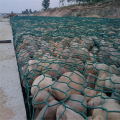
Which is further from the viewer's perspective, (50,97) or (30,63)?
(30,63)

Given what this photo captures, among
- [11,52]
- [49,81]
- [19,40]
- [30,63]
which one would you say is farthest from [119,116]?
[19,40]

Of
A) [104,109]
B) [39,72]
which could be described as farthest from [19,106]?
[104,109]

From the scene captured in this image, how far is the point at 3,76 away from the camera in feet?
3.52

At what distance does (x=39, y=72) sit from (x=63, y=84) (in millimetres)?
291

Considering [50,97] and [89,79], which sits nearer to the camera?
[50,97]

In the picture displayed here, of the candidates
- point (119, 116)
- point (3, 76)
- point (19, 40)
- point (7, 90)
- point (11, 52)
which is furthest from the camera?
point (19, 40)

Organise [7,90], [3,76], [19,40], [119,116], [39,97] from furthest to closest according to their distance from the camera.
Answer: [19,40] < [3,76] < [7,90] < [39,97] < [119,116]

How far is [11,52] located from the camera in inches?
62.7

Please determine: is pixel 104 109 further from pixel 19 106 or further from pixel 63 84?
pixel 19 106

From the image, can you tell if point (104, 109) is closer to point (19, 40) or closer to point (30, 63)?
point (30, 63)

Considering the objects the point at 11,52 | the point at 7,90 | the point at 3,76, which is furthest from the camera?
the point at 11,52

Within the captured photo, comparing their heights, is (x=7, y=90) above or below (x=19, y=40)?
below

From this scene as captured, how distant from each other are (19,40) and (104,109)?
5.29 feet

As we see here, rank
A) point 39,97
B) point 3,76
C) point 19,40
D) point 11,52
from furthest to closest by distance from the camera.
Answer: point 19,40, point 11,52, point 3,76, point 39,97
